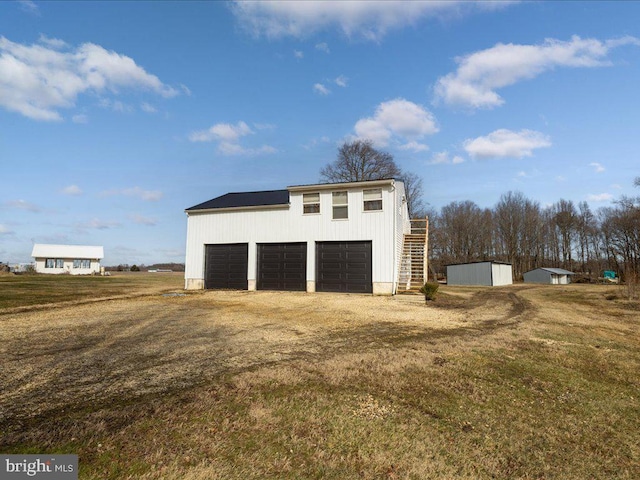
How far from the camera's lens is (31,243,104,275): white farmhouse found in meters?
54.5

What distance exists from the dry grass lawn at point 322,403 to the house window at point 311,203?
1171 cm

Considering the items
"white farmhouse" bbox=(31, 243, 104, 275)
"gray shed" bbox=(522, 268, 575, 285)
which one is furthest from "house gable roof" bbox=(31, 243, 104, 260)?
"gray shed" bbox=(522, 268, 575, 285)

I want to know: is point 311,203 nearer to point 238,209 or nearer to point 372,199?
point 372,199

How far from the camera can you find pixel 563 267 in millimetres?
59906

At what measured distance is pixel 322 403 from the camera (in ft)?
11.4

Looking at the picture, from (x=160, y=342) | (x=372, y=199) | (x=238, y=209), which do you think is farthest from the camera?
(x=238, y=209)

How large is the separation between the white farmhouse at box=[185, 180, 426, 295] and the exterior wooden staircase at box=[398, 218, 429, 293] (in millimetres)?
60

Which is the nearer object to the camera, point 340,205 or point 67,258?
point 340,205

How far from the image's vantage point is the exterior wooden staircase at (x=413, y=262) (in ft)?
60.2

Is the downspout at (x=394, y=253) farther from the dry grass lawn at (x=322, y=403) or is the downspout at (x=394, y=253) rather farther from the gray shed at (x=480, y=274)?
the gray shed at (x=480, y=274)

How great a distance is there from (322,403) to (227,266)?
17.2 meters

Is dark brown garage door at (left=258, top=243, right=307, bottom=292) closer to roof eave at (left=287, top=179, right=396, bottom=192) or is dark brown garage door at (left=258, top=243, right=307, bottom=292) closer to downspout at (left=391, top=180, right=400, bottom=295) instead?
roof eave at (left=287, top=179, right=396, bottom=192)

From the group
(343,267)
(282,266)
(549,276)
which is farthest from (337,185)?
(549,276)

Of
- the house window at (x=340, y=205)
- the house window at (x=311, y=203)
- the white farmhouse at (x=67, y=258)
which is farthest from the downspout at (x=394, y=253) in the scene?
the white farmhouse at (x=67, y=258)
